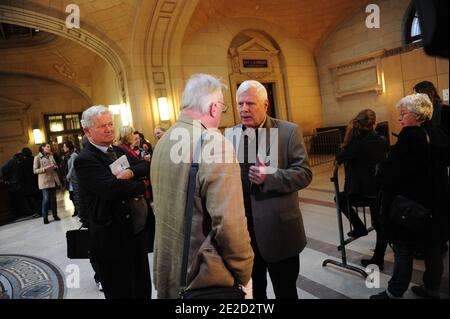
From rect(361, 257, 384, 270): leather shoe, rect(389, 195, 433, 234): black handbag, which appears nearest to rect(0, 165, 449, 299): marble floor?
rect(361, 257, 384, 270): leather shoe

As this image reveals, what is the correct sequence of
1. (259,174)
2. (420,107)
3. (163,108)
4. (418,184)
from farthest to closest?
(163,108) → (259,174) → (420,107) → (418,184)

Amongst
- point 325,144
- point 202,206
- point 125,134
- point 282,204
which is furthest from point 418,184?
point 325,144

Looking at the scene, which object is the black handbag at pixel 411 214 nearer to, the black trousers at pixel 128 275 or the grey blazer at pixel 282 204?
the grey blazer at pixel 282 204

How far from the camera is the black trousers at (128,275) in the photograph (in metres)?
1.96

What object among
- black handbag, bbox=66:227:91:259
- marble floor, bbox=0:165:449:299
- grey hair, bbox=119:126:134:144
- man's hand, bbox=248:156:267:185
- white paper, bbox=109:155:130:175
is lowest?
marble floor, bbox=0:165:449:299

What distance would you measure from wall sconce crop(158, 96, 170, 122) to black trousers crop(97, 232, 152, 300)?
6.83 metres

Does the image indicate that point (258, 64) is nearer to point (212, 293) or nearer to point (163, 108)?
point (163, 108)

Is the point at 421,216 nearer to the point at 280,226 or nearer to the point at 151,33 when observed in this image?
the point at 280,226

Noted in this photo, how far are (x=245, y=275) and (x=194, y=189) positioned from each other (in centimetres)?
42

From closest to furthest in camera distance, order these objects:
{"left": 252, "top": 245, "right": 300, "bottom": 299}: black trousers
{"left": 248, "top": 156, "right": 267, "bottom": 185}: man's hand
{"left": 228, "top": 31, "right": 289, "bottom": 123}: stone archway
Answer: {"left": 248, "top": 156, "right": 267, "bottom": 185}: man's hand → {"left": 252, "top": 245, "right": 300, "bottom": 299}: black trousers → {"left": 228, "top": 31, "right": 289, "bottom": 123}: stone archway

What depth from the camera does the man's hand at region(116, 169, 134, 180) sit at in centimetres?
197

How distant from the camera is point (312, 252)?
328 centimetres

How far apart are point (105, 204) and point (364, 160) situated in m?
2.22

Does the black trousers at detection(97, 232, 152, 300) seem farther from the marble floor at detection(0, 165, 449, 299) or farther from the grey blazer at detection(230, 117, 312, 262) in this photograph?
the marble floor at detection(0, 165, 449, 299)
